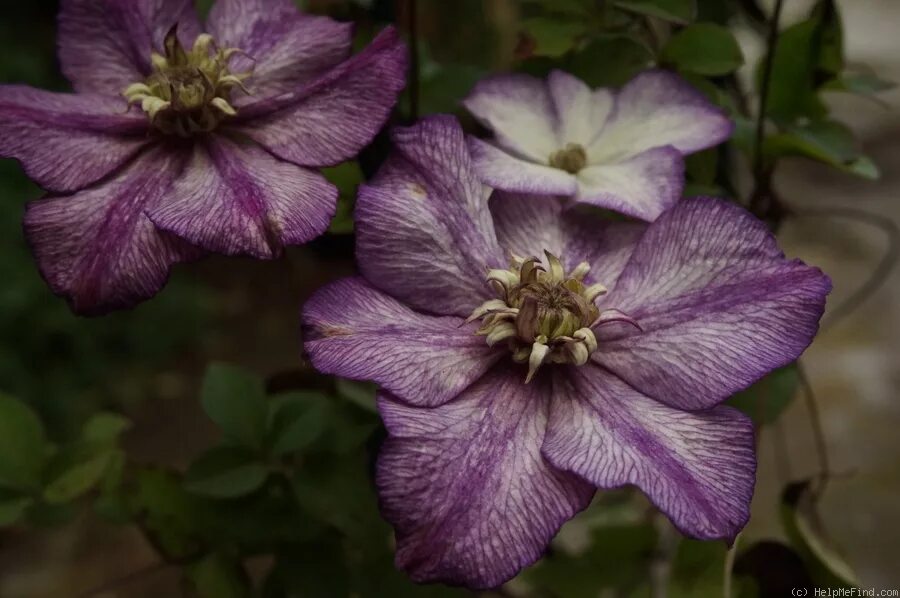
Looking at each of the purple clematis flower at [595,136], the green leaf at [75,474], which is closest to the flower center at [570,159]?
the purple clematis flower at [595,136]

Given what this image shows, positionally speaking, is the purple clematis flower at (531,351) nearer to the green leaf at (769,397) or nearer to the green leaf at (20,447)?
the green leaf at (769,397)

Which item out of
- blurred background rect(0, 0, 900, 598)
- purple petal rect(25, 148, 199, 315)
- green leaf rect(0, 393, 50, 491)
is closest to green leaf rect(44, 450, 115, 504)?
green leaf rect(0, 393, 50, 491)

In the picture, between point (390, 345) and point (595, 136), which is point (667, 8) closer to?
point (595, 136)

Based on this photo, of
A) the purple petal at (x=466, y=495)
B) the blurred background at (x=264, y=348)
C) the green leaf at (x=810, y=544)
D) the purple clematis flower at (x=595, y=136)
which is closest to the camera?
the purple petal at (x=466, y=495)

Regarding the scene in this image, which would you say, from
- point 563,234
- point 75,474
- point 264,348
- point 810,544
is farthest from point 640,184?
point 264,348

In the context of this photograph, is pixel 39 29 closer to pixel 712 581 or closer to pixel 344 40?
pixel 344 40

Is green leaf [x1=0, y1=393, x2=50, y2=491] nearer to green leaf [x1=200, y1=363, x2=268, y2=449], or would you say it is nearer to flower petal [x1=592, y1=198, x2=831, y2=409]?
green leaf [x1=200, y1=363, x2=268, y2=449]
